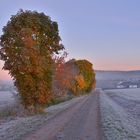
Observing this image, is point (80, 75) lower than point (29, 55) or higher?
higher

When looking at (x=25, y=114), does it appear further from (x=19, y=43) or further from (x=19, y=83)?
(x=19, y=43)

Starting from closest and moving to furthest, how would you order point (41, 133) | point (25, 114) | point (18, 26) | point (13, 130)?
point (41, 133), point (13, 130), point (25, 114), point (18, 26)

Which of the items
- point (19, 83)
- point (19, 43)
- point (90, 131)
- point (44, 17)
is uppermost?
point (44, 17)

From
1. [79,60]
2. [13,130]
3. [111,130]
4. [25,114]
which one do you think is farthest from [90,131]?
[79,60]

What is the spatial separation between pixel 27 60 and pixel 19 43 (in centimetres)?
220

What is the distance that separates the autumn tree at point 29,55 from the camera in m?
42.6

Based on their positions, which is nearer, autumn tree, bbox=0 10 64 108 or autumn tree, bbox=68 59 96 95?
autumn tree, bbox=0 10 64 108

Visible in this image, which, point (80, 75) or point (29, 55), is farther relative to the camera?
point (80, 75)

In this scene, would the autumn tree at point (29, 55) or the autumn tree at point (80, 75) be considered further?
the autumn tree at point (80, 75)

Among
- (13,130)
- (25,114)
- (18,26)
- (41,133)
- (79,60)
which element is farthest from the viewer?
(79,60)

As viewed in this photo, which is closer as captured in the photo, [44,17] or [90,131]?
[90,131]

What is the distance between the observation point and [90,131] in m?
24.8

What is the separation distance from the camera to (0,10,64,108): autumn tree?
4259cm

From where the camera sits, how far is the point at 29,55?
140 ft
